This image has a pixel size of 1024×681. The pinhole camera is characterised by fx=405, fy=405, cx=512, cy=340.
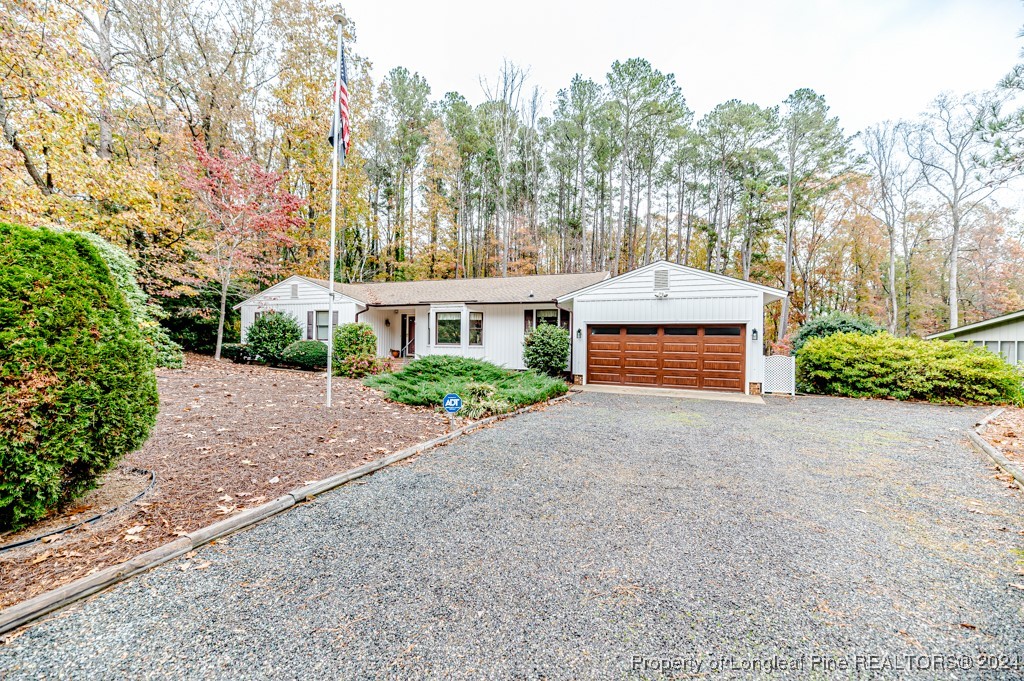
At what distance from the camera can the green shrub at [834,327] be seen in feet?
39.8

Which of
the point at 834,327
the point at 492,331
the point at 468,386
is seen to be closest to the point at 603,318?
the point at 492,331

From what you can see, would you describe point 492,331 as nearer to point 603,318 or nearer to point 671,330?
point 603,318

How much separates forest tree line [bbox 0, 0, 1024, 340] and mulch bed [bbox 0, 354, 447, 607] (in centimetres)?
682

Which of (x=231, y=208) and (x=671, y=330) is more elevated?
(x=231, y=208)

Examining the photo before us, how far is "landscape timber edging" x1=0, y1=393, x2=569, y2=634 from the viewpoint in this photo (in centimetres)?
206

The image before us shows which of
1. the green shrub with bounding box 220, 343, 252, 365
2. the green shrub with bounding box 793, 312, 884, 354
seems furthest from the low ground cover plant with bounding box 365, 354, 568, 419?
the green shrub with bounding box 793, 312, 884, 354

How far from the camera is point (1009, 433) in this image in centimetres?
625

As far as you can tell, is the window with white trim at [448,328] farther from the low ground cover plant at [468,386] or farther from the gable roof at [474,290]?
the low ground cover plant at [468,386]

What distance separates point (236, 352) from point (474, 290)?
870 cm

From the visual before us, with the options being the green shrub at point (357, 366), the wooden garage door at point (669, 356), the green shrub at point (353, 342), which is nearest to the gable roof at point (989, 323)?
the wooden garage door at point (669, 356)

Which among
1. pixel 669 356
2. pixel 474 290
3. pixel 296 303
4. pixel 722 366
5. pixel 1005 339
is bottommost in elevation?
pixel 722 366

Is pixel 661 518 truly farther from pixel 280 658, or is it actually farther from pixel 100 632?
pixel 100 632

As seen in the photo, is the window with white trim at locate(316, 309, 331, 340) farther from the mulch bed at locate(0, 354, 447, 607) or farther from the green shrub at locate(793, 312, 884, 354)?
the green shrub at locate(793, 312, 884, 354)

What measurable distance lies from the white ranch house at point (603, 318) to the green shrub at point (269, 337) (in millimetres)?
1230
